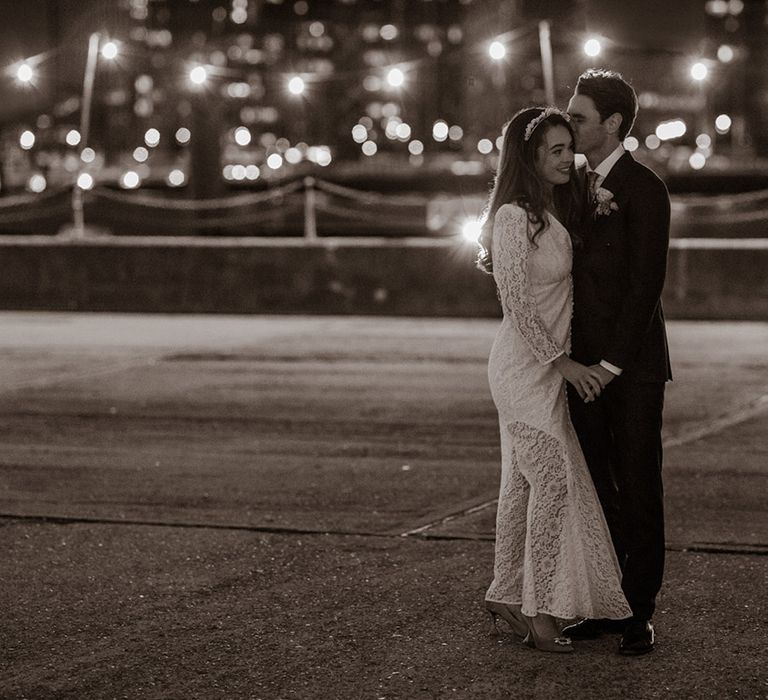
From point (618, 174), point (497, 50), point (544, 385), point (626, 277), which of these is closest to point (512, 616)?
point (544, 385)

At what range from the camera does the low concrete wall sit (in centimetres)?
1762

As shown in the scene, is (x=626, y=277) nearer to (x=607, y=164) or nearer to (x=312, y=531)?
(x=607, y=164)

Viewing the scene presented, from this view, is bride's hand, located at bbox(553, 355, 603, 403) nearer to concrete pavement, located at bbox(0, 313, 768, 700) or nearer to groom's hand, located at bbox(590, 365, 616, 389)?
groom's hand, located at bbox(590, 365, 616, 389)

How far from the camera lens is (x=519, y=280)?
4.98 m

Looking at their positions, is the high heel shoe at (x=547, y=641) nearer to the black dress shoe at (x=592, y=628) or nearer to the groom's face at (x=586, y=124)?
the black dress shoe at (x=592, y=628)

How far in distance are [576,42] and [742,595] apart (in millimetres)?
20376

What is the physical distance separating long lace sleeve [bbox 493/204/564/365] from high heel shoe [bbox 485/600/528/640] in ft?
2.77

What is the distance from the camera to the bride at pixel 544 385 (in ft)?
16.3

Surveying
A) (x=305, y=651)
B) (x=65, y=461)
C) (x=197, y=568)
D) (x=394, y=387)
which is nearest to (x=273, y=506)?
(x=197, y=568)

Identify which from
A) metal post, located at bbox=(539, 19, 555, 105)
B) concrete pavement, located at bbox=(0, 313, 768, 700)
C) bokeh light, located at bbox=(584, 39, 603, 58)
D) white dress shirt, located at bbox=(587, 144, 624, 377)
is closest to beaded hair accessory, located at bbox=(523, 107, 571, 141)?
white dress shirt, located at bbox=(587, 144, 624, 377)

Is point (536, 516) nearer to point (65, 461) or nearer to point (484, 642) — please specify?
point (484, 642)

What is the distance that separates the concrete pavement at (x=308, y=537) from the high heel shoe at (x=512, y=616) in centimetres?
5

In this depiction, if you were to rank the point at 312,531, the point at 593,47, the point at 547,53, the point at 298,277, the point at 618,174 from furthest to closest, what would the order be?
the point at 593,47 → the point at 547,53 → the point at 298,277 → the point at 312,531 → the point at 618,174

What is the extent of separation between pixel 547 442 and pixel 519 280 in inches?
21.1
